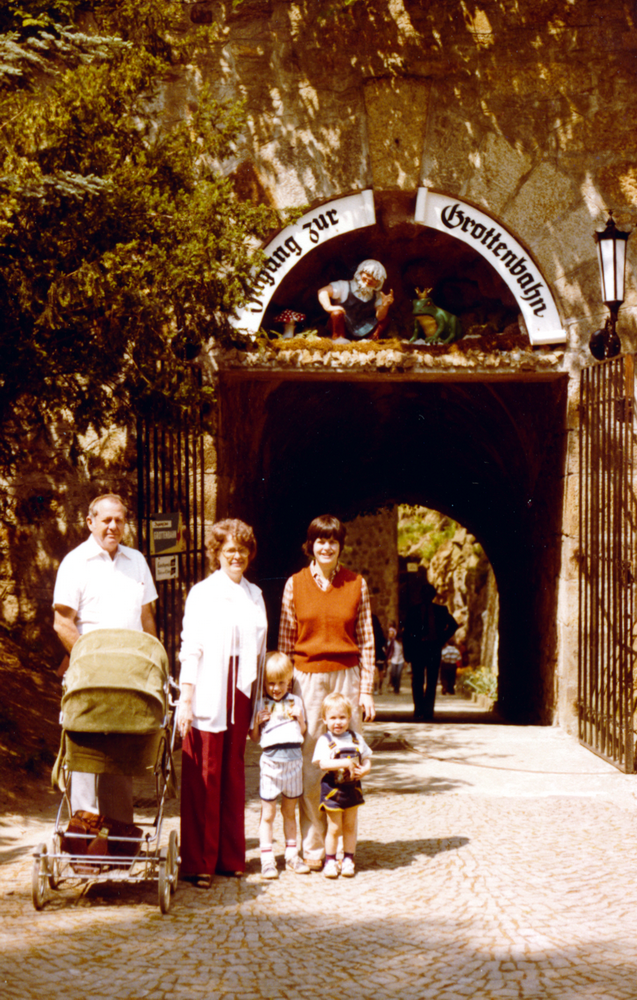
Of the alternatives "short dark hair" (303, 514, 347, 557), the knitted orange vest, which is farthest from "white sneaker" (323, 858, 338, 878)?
"short dark hair" (303, 514, 347, 557)

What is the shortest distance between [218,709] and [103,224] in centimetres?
262

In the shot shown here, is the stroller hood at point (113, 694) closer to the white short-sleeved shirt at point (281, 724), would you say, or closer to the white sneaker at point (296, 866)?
the white short-sleeved shirt at point (281, 724)

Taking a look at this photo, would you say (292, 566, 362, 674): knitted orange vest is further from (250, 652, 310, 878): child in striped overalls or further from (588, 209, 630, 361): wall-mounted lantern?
(588, 209, 630, 361): wall-mounted lantern

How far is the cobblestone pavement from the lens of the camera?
346 centimetres

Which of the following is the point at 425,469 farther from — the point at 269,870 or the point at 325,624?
the point at 269,870

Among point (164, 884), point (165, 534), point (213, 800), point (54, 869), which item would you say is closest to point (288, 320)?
point (165, 534)

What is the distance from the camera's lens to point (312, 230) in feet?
27.3

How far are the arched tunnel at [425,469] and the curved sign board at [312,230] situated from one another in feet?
2.60

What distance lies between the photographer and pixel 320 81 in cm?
828

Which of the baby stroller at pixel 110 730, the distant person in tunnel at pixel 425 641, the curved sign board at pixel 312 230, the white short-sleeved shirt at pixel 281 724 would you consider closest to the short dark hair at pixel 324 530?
the white short-sleeved shirt at pixel 281 724

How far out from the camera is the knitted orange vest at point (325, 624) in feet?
16.3

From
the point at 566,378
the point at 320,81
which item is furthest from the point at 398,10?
the point at 566,378

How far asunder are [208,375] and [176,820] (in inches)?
143

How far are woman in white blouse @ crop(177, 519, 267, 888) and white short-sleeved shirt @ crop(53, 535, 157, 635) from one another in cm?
28
